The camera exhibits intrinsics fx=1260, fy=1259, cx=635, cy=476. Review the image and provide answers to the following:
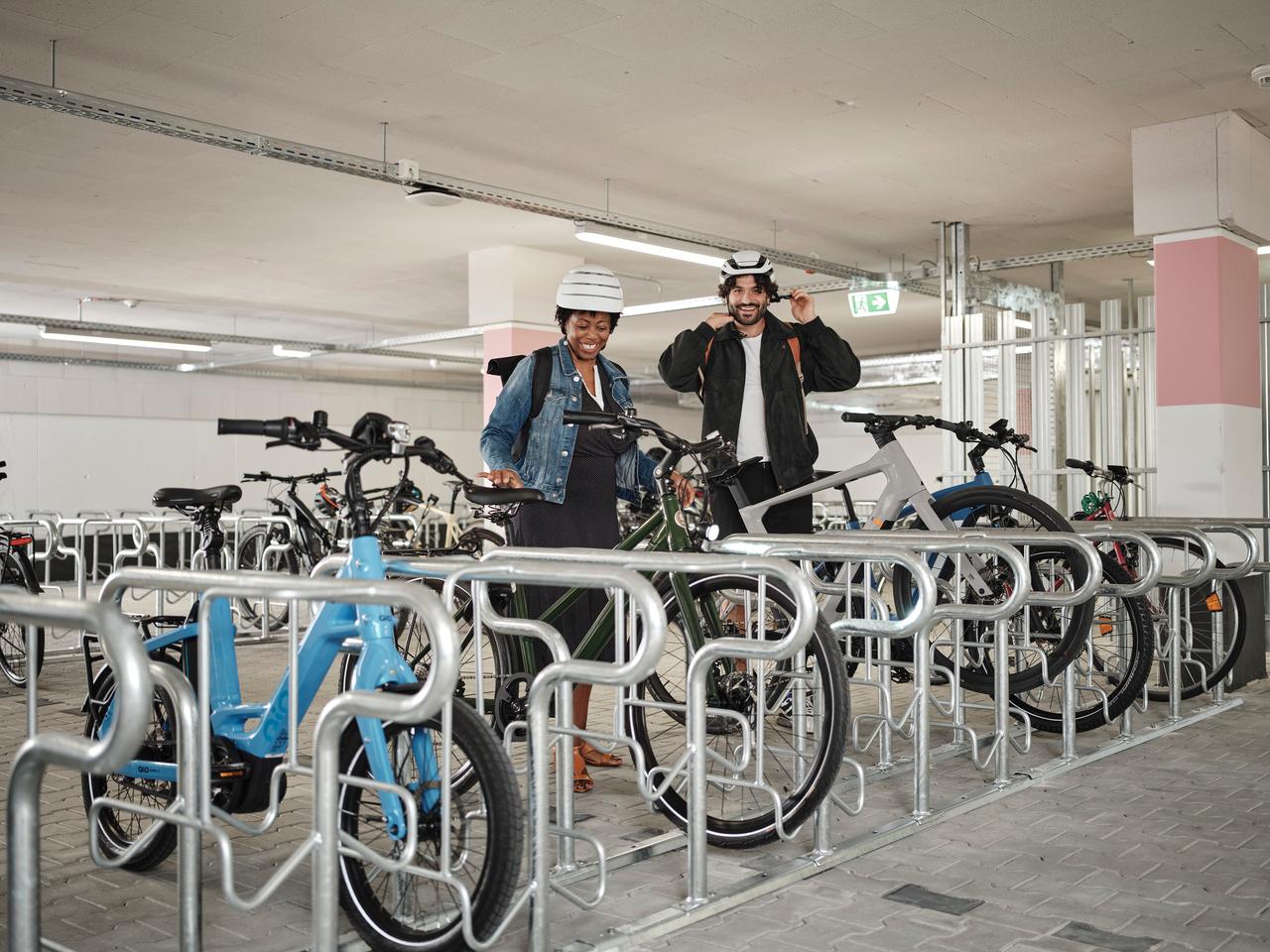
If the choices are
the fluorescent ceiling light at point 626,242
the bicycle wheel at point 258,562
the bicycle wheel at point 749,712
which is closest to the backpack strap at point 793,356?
the bicycle wheel at point 749,712

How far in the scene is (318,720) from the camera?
2.02 m

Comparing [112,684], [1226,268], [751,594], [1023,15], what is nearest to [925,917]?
[751,594]

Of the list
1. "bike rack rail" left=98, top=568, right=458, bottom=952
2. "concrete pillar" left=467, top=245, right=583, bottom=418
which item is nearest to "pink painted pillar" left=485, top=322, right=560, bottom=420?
"concrete pillar" left=467, top=245, right=583, bottom=418

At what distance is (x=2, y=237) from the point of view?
10648 millimetres

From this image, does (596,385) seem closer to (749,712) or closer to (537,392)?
(537,392)

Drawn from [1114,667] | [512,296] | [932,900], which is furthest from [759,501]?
[512,296]

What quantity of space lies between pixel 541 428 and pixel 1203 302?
5.10 m

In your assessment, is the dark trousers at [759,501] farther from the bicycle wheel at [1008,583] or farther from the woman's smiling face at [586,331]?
the woman's smiling face at [586,331]

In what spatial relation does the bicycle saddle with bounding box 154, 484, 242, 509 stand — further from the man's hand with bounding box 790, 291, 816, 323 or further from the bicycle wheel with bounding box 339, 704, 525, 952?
the man's hand with bounding box 790, 291, 816, 323

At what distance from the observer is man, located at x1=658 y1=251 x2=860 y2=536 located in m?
4.41

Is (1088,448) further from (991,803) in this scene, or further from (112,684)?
(112,684)

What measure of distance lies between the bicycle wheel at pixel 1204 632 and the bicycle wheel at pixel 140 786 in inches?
159

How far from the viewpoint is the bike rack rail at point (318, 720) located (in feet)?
6.24

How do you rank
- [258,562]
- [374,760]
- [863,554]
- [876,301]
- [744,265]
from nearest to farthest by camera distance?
[374,760] → [863,554] → [744,265] → [258,562] → [876,301]
